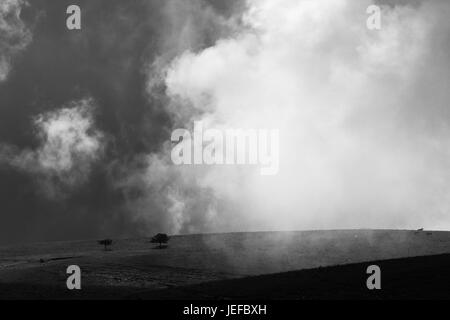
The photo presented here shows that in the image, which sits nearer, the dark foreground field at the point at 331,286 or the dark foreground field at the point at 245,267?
the dark foreground field at the point at 331,286

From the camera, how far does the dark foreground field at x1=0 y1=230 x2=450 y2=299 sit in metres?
57.3

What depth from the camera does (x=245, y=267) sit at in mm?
88188

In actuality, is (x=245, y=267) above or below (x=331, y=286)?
above

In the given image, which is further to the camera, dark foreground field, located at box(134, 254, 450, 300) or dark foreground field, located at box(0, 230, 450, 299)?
dark foreground field, located at box(0, 230, 450, 299)

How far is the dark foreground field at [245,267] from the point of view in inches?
2256

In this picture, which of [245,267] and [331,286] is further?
[245,267]
